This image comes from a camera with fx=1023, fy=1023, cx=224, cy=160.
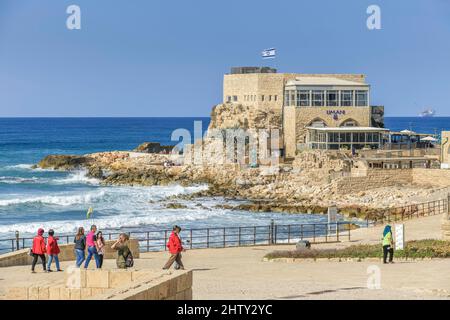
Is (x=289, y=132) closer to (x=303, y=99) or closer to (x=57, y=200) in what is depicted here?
(x=303, y=99)

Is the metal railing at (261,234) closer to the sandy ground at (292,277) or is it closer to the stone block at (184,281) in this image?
the sandy ground at (292,277)

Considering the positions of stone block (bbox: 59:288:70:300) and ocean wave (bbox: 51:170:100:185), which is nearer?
stone block (bbox: 59:288:70:300)

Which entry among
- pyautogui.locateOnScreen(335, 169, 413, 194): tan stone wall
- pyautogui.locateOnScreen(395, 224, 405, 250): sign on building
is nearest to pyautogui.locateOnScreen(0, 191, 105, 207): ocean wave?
pyautogui.locateOnScreen(335, 169, 413, 194): tan stone wall

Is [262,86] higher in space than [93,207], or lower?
higher

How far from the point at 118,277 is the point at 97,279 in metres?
0.42

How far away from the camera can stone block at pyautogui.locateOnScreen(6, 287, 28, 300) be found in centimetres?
1798

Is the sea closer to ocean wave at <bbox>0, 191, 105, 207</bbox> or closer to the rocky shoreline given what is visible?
ocean wave at <bbox>0, 191, 105, 207</bbox>

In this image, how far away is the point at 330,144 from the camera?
68.0m

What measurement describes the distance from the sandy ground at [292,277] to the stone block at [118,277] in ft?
5.25

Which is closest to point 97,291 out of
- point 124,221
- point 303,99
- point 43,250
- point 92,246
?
point 92,246

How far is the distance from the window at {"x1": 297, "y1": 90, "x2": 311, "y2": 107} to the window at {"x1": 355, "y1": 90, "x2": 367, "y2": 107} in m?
3.66

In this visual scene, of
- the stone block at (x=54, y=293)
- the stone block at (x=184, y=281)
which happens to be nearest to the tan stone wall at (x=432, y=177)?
the stone block at (x=184, y=281)

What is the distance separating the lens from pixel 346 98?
7238 cm

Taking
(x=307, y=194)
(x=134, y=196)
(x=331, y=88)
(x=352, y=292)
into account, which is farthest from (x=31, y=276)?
(x=331, y=88)
